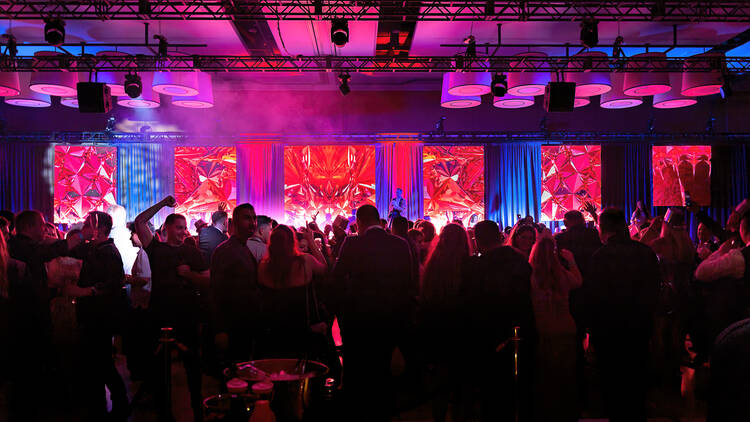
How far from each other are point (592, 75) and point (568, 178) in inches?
216

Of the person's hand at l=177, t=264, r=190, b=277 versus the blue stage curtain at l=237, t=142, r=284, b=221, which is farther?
the blue stage curtain at l=237, t=142, r=284, b=221

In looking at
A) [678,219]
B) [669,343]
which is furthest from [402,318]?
[678,219]

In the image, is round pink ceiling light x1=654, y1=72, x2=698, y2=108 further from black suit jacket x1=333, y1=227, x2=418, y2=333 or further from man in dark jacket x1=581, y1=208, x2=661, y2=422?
black suit jacket x1=333, y1=227, x2=418, y2=333

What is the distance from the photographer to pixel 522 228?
14.9 ft

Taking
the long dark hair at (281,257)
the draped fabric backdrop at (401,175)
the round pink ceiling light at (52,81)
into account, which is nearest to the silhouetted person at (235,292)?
the long dark hair at (281,257)

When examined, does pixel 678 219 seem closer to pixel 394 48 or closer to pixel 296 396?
pixel 296 396

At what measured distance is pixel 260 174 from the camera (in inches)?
528

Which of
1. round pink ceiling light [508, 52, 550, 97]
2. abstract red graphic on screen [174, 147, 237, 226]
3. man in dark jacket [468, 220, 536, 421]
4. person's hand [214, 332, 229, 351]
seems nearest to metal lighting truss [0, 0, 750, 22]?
round pink ceiling light [508, 52, 550, 97]

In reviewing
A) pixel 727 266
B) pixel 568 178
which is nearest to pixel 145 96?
pixel 727 266

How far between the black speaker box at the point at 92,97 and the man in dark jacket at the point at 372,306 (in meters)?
7.27

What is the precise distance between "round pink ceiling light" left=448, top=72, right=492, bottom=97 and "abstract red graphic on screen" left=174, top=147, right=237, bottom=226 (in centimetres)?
645

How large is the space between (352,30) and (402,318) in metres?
6.95

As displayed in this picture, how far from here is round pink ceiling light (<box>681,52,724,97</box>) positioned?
27.9ft

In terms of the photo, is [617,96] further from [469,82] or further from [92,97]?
[92,97]
